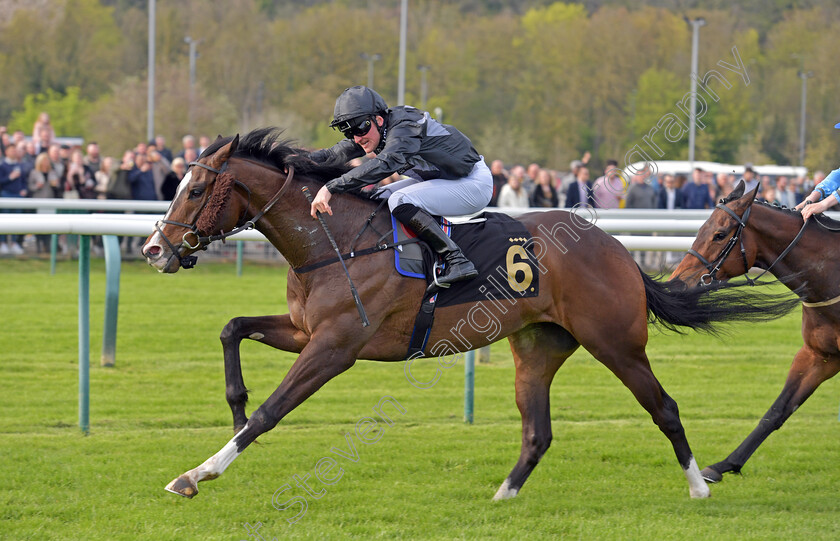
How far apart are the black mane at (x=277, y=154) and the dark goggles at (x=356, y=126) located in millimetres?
198

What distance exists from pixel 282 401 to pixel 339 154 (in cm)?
135

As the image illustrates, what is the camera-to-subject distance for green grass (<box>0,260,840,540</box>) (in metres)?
4.21

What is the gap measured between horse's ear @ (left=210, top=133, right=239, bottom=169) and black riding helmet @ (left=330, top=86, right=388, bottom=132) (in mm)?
476

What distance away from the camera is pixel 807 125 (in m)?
40.9

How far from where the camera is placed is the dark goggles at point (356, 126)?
14.8 feet

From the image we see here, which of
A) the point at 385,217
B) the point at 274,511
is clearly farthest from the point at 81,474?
the point at 385,217

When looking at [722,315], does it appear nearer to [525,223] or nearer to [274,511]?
[525,223]

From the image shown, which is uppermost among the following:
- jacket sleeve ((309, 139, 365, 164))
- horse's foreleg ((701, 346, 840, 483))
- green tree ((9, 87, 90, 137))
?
jacket sleeve ((309, 139, 365, 164))

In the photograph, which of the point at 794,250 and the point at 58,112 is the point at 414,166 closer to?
the point at 794,250

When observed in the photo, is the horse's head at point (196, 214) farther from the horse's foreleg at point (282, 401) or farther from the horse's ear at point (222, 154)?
the horse's foreleg at point (282, 401)

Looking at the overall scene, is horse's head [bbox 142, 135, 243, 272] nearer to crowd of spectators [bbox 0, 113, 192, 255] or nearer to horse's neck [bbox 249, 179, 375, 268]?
horse's neck [bbox 249, 179, 375, 268]

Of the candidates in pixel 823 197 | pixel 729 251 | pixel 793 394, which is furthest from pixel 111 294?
pixel 823 197

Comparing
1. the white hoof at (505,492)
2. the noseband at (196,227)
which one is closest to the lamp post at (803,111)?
the white hoof at (505,492)

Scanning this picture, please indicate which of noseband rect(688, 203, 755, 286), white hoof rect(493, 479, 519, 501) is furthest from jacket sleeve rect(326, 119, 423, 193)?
noseband rect(688, 203, 755, 286)
